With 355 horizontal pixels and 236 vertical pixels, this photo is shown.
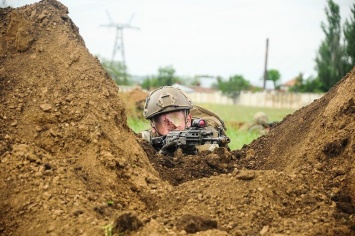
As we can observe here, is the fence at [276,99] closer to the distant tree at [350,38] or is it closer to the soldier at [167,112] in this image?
the distant tree at [350,38]

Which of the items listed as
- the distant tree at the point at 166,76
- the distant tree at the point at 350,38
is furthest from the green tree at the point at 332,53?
the distant tree at the point at 166,76

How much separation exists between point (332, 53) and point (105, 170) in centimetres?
2784

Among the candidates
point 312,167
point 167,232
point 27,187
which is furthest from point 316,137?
point 27,187

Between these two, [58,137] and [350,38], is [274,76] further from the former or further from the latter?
[58,137]

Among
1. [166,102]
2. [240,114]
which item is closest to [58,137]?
[166,102]

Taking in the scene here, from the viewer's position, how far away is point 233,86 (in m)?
57.6

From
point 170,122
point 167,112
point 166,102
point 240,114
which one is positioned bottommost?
point 240,114

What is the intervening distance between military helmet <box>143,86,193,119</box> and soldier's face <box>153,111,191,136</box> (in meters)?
0.07

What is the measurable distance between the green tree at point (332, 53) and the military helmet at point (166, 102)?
23.7m

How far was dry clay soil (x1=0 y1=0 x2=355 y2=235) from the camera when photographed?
134 inches

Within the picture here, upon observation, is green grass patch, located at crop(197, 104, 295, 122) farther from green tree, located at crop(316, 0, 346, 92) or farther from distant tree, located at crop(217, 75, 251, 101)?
distant tree, located at crop(217, 75, 251, 101)

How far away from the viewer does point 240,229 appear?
344cm

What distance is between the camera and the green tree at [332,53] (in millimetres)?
29547

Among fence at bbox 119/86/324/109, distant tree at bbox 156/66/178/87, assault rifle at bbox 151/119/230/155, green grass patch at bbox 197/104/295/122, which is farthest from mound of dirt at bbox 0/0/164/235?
distant tree at bbox 156/66/178/87
